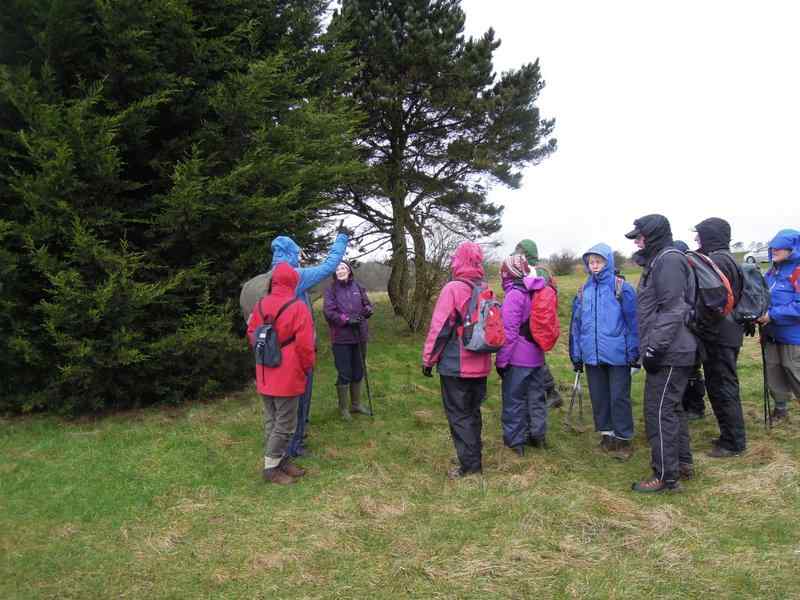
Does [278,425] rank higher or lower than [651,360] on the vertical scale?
lower

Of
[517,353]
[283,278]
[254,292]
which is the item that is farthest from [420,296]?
[283,278]

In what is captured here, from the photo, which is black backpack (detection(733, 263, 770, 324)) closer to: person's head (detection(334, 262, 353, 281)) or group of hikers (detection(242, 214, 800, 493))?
group of hikers (detection(242, 214, 800, 493))

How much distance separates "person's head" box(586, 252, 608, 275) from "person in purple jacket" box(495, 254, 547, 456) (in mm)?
500

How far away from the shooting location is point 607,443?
5863 millimetres

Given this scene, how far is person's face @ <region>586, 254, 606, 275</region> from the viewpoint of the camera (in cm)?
549

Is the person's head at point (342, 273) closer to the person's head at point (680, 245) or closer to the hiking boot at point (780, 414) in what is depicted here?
the person's head at point (680, 245)

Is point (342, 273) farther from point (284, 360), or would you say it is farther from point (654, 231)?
point (654, 231)

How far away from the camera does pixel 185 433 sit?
650cm

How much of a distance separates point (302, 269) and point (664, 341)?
3.45 m

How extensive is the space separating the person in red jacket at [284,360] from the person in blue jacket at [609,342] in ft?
9.27

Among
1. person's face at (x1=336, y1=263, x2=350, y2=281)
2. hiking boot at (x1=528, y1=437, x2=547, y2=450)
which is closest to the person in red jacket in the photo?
person's face at (x1=336, y1=263, x2=350, y2=281)

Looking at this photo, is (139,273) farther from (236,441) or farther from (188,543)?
(188,543)

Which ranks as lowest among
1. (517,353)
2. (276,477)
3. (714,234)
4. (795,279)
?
(276,477)

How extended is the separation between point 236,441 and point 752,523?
5.03 metres
